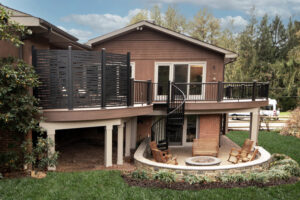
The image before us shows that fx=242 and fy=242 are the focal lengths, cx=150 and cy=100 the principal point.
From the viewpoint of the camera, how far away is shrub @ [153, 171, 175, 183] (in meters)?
7.78

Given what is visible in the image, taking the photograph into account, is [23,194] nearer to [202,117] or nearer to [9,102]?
[9,102]

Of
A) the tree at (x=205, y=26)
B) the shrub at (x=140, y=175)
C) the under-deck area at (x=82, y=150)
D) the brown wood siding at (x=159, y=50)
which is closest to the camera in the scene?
the shrub at (x=140, y=175)

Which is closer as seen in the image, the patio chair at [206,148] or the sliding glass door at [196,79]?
the patio chair at [206,148]

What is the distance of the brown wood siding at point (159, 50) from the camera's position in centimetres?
1255

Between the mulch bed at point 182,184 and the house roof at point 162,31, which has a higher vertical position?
the house roof at point 162,31

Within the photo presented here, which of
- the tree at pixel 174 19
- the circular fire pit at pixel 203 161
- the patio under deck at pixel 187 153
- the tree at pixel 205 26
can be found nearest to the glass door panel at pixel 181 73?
the patio under deck at pixel 187 153

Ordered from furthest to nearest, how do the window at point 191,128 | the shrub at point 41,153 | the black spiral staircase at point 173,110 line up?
1. the window at point 191,128
2. the black spiral staircase at point 173,110
3. the shrub at point 41,153

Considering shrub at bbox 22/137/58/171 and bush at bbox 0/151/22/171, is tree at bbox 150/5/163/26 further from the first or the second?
bush at bbox 0/151/22/171

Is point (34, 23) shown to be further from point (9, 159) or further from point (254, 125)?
point (254, 125)

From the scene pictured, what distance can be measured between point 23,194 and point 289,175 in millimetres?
8522

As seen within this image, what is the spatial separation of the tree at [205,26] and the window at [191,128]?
23.0m

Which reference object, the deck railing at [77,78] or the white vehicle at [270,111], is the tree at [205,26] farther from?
the deck railing at [77,78]

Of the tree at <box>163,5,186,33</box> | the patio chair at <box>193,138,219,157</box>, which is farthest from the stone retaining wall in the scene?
the tree at <box>163,5,186,33</box>

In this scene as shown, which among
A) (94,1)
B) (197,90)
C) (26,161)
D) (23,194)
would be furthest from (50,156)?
(94,1)
